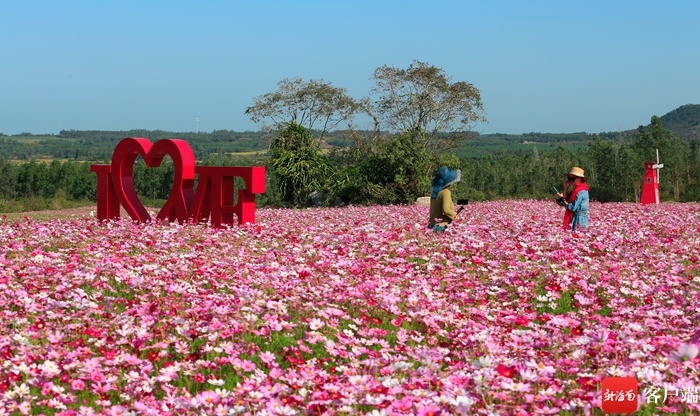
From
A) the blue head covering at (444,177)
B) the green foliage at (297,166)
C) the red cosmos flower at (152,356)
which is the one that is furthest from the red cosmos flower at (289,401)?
the green foliage at (297,166)

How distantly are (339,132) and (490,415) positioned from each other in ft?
186

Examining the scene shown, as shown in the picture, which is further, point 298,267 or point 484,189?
point 484,189

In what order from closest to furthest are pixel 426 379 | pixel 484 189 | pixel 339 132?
pixel 426 379 < pixel 339 132 < pixel 484 189

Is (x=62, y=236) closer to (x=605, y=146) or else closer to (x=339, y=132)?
(x=339, y=132)

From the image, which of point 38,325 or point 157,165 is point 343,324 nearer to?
point 38,325

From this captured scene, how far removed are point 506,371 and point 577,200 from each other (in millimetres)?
11591

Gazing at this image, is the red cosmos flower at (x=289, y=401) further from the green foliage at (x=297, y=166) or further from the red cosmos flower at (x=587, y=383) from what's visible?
the green foliage at (x=297, y=166)

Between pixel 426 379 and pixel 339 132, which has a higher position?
pixel 339 132

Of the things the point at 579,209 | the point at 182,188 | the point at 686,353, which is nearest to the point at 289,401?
the point at 686,353

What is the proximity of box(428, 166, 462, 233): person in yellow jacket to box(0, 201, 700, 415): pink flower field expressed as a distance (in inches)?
66.4

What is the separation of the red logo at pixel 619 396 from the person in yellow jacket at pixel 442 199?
10.4 m

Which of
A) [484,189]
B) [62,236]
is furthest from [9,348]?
[484,189]

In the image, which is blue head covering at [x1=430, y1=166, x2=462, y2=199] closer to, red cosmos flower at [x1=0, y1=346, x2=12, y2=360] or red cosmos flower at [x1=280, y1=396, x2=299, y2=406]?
red cosmos flower at [x1=0, y1=346, x2=12, y2=360]

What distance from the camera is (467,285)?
10336 mm
